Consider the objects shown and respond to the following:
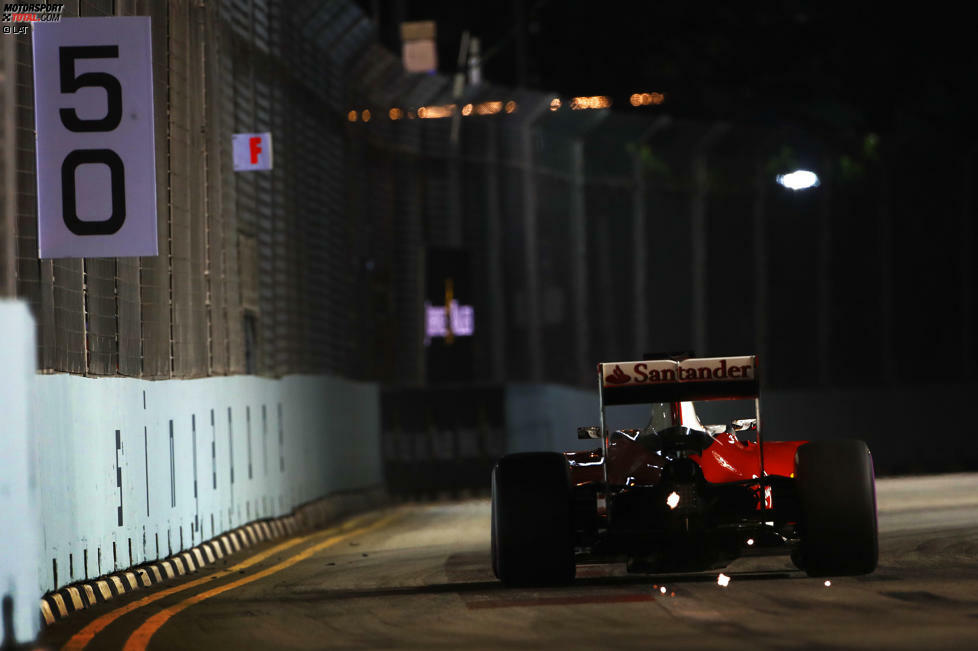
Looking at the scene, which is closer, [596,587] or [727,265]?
[596,587]

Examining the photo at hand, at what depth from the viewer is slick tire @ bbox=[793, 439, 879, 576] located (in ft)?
39.4

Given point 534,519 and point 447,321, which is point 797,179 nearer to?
point 534,519

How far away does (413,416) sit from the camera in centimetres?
3369

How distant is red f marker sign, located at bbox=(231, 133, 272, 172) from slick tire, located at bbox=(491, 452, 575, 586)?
938 centimetres

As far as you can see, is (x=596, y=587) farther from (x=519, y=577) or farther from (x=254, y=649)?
(x=254, y=649)

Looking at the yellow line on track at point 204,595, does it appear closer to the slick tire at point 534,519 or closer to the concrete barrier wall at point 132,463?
the concrete barrier wall at point 132,463

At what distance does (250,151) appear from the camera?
21.0 meters

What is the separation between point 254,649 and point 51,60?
15.0ft

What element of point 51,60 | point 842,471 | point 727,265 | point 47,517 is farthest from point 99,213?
point 727,265

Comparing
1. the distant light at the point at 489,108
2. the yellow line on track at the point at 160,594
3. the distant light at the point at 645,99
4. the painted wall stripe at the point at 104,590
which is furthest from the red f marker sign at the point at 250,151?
the distant light at the point at 645,99

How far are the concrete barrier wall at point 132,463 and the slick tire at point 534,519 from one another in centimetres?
287

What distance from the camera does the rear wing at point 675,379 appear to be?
481 inches

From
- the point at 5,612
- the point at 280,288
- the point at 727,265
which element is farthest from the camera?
the point at 727,265

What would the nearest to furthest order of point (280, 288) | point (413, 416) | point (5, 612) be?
point (5, 612), point (280, 288), point (413, 416)
